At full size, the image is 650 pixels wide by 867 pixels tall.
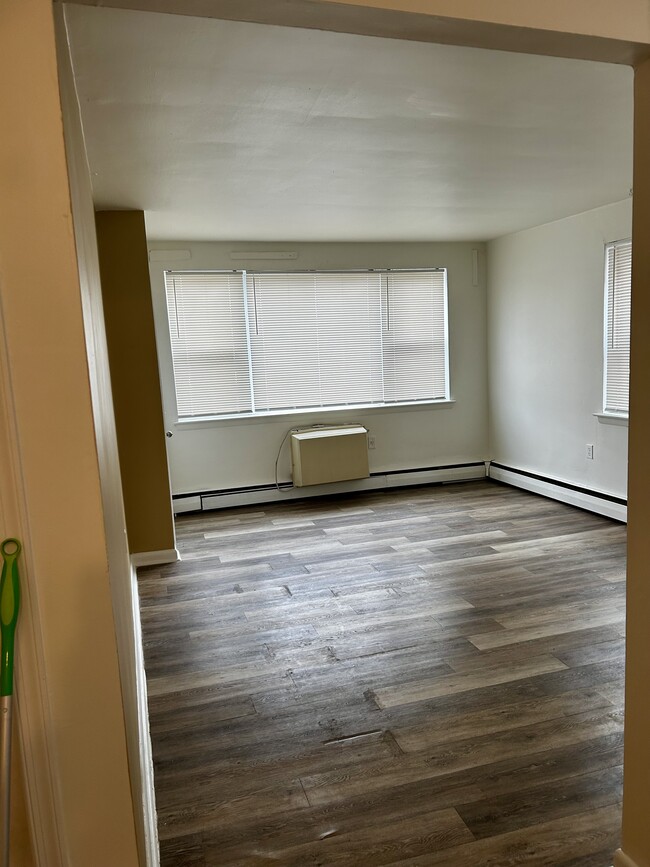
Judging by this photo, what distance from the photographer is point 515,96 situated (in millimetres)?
2264

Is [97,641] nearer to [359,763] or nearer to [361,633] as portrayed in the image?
[359,763]

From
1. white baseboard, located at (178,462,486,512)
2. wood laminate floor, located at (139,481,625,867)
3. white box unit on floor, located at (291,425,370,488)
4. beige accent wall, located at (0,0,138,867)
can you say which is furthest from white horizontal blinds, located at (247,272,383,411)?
beige accent wall, located at (0,0,138,867)

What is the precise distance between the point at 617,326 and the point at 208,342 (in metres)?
3.39

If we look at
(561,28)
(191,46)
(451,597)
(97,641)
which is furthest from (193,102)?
(451,597)

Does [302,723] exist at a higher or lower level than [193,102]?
lower

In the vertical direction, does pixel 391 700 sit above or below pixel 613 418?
below

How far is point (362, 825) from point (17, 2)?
214 cm

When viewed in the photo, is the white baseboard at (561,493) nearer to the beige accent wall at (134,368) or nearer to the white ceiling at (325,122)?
the white ceiling at (325,122)

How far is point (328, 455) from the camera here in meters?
5.52

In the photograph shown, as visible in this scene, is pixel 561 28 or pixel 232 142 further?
pixel 232 142

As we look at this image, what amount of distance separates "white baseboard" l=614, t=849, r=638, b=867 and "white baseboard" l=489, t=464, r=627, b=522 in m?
3.22

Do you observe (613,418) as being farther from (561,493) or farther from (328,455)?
(328,455)

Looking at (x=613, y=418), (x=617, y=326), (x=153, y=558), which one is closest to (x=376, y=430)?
(x=613, y=418)

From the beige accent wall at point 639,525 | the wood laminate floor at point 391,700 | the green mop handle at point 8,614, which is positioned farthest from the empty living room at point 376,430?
the green mop handle at point 8,614
